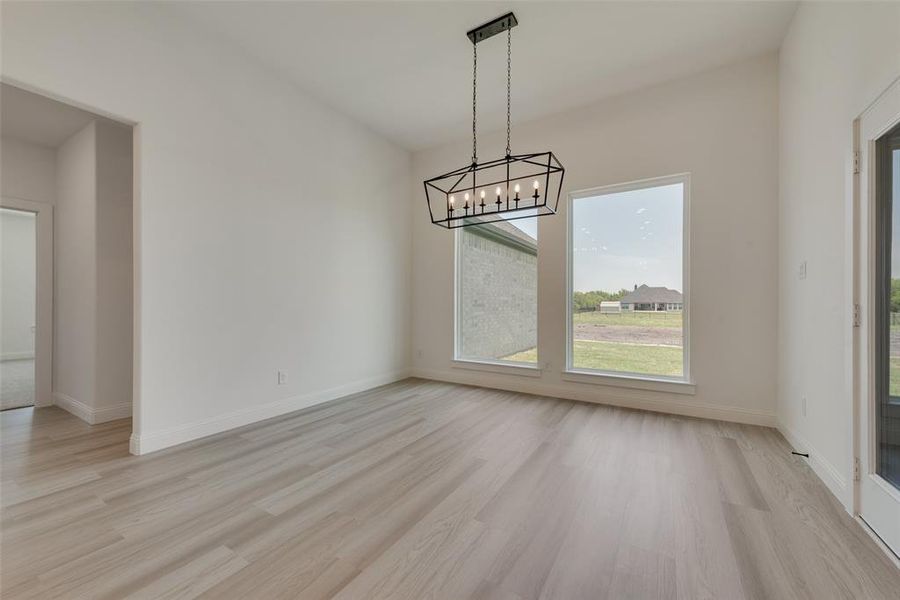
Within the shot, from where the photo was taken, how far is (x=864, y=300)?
73.0 inches

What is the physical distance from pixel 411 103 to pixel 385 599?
433cm

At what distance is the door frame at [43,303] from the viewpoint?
3.91 m

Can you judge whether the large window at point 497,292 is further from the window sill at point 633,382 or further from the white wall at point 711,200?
the window sill at point 633,382

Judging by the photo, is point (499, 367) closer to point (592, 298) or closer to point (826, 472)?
point (592, 298)

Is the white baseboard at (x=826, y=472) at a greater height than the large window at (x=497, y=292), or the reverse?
the large window at (x=497, y=292)

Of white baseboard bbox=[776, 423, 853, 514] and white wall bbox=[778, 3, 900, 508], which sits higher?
white wall bbox=[778, 3, 900, 508]

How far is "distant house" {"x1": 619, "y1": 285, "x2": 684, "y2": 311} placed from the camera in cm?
367

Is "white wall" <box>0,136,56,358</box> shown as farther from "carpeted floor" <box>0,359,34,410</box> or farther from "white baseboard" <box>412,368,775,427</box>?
"white baseboard" <box>412,368,775,427</box>

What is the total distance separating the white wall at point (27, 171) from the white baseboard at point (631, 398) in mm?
5156

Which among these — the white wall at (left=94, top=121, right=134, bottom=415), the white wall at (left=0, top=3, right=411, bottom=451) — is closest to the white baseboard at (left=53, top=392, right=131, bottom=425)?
the white wall at (left=94, top=121, right=134, bottom=415)

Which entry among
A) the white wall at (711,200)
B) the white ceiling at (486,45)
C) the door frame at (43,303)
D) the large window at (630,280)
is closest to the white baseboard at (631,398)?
the white wall at (711,200)

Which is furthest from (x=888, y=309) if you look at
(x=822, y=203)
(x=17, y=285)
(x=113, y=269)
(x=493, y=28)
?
(x=17, y=285)

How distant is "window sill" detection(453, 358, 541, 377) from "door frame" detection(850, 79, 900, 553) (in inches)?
105

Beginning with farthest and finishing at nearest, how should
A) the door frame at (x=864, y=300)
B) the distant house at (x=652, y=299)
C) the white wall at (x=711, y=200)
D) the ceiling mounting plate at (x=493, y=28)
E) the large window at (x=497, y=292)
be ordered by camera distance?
the large window at (x=497, y=292)
the distant house at (x=652, y=299)
the white wall at (x=711, y=200)
the ceiling mounting plate at (x=493, y=28)
the door frame at (x=864, y=300)
